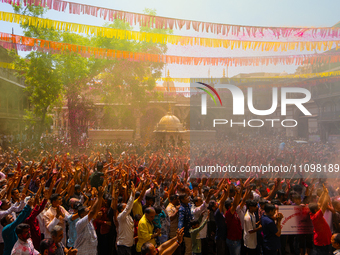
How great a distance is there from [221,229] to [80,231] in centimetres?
216

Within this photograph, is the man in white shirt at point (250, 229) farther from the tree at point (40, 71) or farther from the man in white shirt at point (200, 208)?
the tree at point (40, 71)

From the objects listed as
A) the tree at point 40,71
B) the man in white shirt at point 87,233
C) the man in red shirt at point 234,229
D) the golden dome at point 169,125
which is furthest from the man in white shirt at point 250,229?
the golden dome at point 169,125

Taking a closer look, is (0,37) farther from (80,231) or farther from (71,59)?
(80,231)

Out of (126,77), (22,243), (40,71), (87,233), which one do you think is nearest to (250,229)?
(87,233)

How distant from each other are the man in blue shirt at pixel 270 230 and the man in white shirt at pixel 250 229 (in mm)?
148

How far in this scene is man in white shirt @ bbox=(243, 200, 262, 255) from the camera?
4.47m

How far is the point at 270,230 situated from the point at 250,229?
1.01 ft

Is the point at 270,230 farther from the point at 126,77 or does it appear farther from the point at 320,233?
the point at 126,77

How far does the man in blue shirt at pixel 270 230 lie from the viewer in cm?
430

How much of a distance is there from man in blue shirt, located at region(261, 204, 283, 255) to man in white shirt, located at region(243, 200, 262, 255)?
0.15 meters

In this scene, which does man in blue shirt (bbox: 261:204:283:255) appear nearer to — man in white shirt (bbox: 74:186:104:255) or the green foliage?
man in white shirt (bbox: 74:186:104:255)

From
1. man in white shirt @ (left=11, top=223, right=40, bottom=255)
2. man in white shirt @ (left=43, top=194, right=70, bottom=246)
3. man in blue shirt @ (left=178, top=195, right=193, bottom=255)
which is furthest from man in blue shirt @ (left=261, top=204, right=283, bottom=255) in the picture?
man in white shirt @ (left=11, top=223, right=40, bottom=255)

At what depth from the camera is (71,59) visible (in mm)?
19172

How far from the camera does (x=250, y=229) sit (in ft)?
14.7
